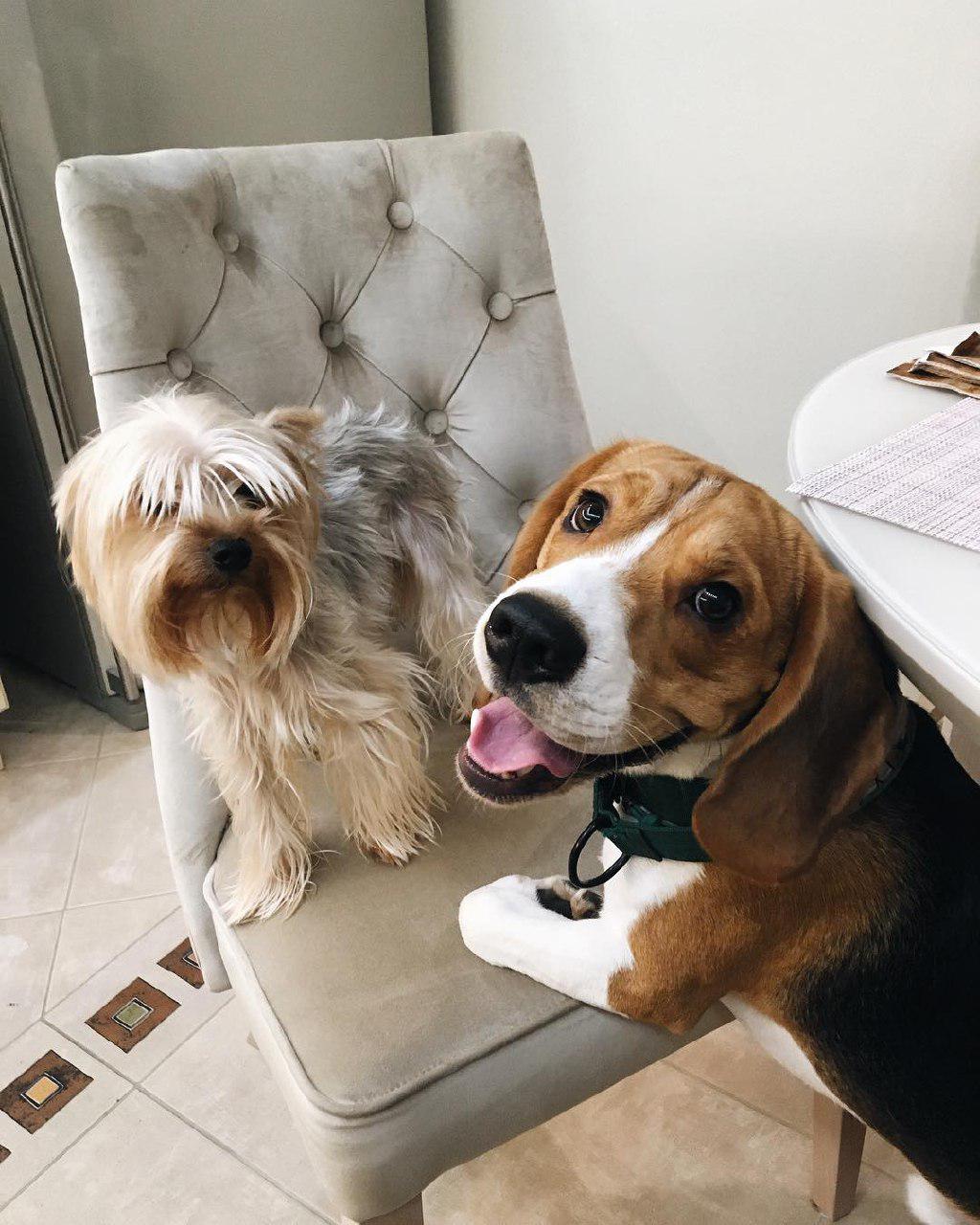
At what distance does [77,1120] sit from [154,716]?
0.71 metres

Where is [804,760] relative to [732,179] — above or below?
below

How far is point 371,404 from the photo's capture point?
1.40 m

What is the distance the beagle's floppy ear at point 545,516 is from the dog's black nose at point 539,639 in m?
0.24

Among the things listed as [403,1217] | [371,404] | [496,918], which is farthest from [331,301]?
[403,1217]

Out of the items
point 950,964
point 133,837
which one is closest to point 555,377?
point 950,964

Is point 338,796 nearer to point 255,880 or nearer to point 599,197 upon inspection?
point 255,880

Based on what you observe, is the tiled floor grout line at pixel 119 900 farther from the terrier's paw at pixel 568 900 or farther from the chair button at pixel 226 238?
the chair button at pixel 226 238

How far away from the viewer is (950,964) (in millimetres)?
821

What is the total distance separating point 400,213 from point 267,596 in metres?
0.67

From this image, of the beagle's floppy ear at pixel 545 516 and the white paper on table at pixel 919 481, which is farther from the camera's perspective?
the beagle's floppy ear at pixel 545 516

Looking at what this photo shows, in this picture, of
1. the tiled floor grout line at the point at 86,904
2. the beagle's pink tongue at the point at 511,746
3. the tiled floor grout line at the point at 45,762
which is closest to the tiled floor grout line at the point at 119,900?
the tiled floor grout line at the point at 86,904

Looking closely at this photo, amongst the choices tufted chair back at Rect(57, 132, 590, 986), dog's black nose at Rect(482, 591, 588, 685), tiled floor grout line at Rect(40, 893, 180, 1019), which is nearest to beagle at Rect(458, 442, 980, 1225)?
dog's black nose at Rect(482, 591, 588, 685)

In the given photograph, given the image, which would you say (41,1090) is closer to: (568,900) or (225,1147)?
(225,1147)

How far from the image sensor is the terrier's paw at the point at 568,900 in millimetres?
1002
